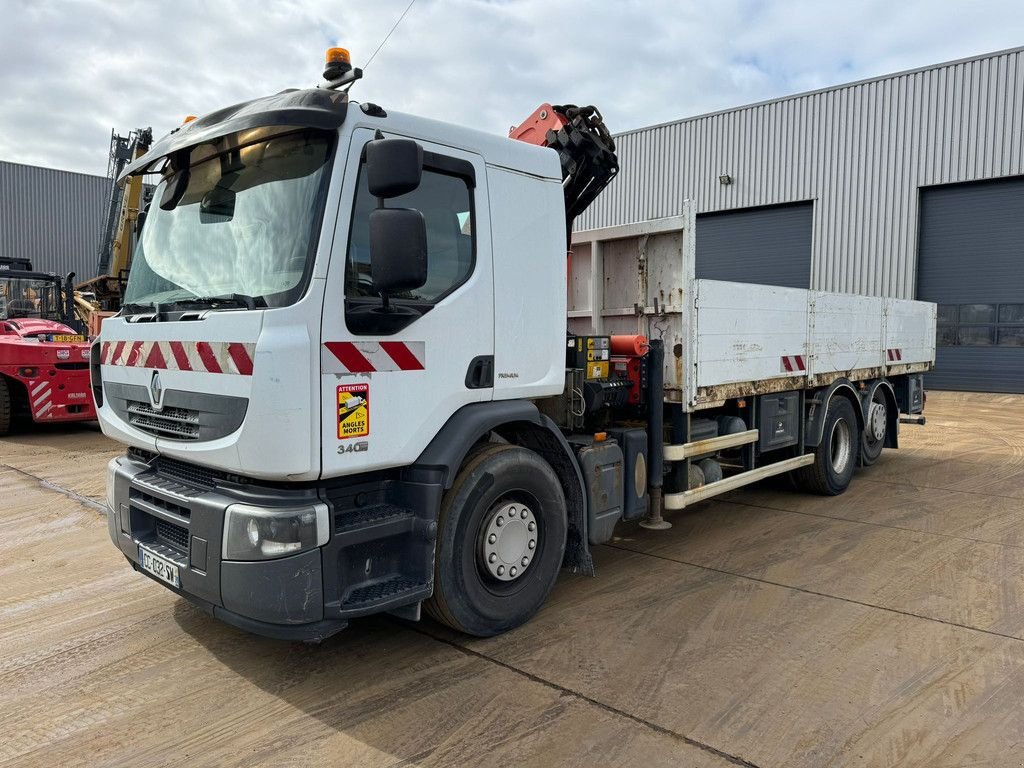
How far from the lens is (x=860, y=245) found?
62.2 feet

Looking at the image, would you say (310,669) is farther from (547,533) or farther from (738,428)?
(738,428)

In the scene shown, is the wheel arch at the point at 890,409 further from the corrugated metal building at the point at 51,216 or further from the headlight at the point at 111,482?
the corrugated metal building at the point at 51,216

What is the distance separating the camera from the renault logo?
3547mm

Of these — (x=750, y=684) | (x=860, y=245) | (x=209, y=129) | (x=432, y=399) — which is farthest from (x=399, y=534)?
(x=860, y=245)

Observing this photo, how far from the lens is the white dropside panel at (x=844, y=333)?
22.2 feet

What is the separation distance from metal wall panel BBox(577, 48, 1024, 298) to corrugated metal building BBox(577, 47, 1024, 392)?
1.1 inches

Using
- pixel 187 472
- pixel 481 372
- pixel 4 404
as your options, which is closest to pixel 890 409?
pixel 481 372

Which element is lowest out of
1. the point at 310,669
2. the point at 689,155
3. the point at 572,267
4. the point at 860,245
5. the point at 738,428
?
the point at 310,669

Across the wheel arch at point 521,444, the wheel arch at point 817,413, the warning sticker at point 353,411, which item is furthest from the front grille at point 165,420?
the wheel arch at point 817,413

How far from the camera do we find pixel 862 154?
1878cm

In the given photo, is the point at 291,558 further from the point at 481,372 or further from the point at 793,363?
the point at 793,363

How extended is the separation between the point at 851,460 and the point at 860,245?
43.3 feet

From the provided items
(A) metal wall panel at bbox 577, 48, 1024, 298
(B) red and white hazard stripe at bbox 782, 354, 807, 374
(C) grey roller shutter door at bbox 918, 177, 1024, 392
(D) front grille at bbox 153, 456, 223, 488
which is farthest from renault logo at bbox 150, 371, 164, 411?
(C) grey roller shutter door at bbox 918, 177, 1024, 392

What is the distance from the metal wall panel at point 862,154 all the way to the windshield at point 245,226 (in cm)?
1623
